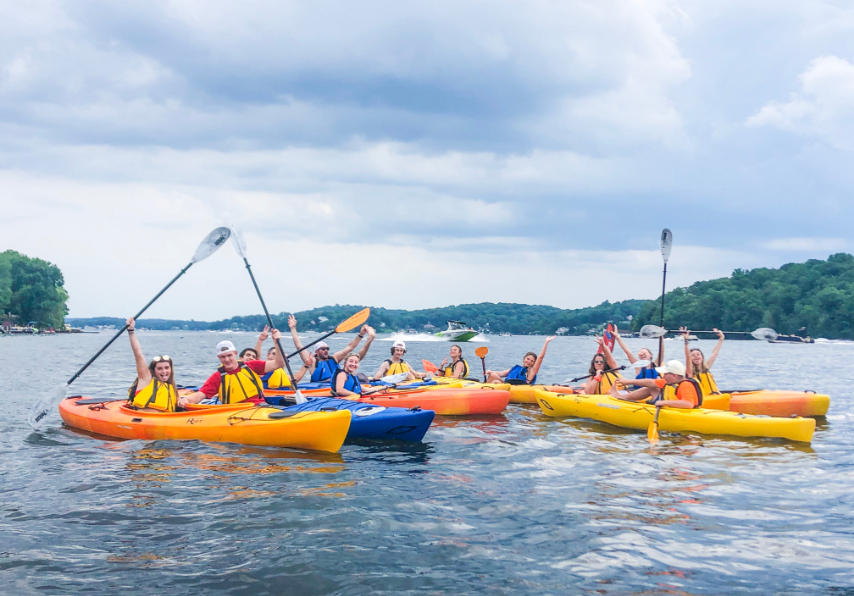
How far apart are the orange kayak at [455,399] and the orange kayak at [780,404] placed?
4.76 metres

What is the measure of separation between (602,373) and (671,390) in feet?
7.61

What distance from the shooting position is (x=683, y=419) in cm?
1131

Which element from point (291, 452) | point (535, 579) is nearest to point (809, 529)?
point (535, 579)

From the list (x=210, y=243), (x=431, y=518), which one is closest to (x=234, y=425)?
(x=431, y=518)

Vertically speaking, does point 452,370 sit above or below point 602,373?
below

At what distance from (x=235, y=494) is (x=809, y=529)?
592 centimetres

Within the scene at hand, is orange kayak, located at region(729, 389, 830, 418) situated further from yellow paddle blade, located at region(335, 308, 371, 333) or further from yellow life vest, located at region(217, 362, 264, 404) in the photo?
yellow life vest, located at region(217, 362, 264, 404)

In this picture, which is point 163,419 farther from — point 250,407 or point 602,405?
point 602,405

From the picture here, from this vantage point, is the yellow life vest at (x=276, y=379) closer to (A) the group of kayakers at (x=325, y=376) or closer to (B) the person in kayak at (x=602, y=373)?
(A) the group of kayakers at (x=325, y=376)

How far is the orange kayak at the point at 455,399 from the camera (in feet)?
42.9

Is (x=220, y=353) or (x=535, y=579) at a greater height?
(x=220, y=353)

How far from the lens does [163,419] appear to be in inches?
401

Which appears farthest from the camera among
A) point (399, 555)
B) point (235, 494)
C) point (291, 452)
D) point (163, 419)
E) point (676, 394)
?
point (676, 394)

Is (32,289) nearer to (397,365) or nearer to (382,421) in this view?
(397,365)
